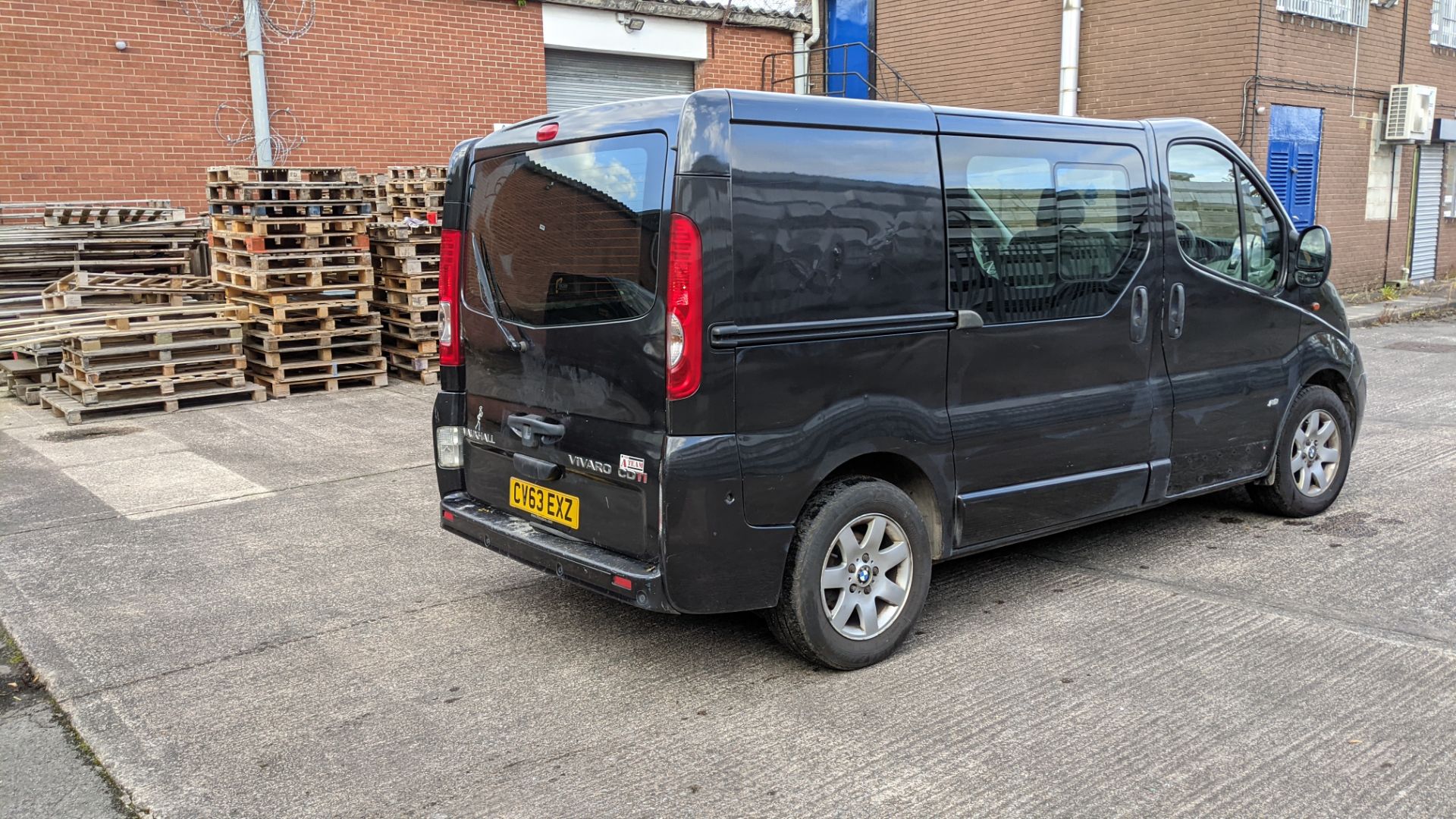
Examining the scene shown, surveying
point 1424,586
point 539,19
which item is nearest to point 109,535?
point 1424,586

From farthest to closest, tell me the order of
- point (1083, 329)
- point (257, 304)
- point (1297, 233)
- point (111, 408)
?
point (257, 304), point (111, 408), point (1297, 233), point (1083, 329)

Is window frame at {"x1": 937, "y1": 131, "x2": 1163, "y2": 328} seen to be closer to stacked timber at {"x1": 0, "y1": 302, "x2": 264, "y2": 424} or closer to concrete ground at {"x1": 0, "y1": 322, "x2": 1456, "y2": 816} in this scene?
concrete ground at {"x1": 0, "y1": 322, "x2": 1456, "y2": 816}

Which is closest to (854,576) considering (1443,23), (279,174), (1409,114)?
(279,174)

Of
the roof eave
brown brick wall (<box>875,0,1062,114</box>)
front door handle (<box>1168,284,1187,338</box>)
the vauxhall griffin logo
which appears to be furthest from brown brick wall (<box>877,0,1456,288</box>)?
the vauxhall griffin logo

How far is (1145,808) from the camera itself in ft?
10.4

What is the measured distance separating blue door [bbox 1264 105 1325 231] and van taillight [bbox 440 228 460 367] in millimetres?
13841

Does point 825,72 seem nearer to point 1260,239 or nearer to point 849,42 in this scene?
point 849,42

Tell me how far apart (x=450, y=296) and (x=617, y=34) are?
11522 millimetres

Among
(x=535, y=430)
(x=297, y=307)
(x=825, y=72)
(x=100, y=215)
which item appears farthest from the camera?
(x=825, y=72)

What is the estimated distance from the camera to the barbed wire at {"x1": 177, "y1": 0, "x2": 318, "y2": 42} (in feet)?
39.8

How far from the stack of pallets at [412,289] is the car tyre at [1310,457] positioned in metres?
7.36

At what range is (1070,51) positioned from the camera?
54.3ft

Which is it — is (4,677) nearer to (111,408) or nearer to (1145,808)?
(1145,808)

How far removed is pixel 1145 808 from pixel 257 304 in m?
9.17
